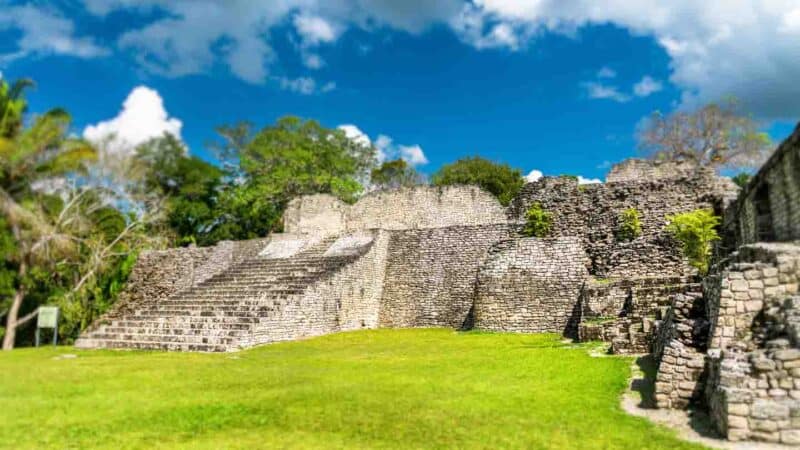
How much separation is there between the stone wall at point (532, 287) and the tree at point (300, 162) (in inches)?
701

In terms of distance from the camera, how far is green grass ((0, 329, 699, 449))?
15.8 ft

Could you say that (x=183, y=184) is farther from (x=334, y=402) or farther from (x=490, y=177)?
(x=334, y=402)

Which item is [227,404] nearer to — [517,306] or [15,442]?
[15,442]

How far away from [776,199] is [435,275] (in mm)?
8795

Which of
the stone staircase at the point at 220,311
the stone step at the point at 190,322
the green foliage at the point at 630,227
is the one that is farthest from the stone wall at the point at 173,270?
the green foliage at the point at 630,227

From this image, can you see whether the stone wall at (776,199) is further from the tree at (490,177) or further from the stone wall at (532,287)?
the tree at (490,177)

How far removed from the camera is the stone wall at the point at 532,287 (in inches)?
537

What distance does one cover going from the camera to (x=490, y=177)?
3581 cm

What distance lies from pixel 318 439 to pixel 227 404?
1848 millimetres

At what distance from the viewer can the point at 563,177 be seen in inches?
723

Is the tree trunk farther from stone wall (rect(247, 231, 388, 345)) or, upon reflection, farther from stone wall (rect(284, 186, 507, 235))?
stone wall (rect(247, 231, 388, 345))

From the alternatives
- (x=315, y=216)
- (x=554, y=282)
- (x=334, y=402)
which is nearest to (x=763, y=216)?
(x=554, y=282)

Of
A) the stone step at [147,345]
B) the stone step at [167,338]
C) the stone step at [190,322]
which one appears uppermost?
the stone step at [190,322]

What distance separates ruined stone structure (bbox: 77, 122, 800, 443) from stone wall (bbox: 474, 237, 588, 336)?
3 cm
